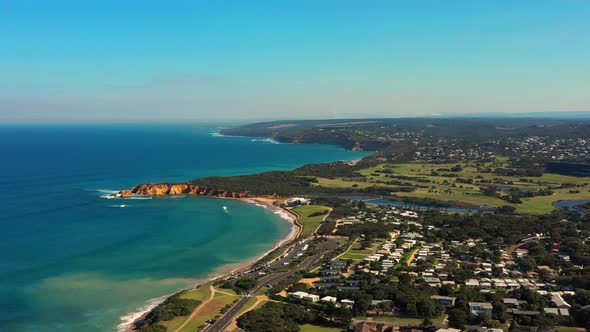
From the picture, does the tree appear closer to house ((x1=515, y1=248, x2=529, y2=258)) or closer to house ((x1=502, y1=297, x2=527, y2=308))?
house ((x1=502, y1=297, x2=527, y2=308))

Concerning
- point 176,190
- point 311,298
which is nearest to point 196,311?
point 311,298

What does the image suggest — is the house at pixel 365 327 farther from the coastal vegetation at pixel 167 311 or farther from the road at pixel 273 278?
the coastal vegetation at pixel 167 311

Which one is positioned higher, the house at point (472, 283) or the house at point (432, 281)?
the house at point (432, 281)

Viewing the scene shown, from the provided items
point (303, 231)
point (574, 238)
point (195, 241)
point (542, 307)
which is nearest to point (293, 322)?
point (542, 307)

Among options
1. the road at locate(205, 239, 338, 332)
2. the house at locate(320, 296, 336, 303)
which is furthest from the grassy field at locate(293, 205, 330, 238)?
the house at locate(320, 296, 336, 303)

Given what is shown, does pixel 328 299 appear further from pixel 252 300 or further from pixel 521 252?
pixel 521 252

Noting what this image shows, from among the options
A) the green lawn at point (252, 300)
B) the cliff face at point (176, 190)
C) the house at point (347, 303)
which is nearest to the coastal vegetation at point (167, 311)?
the green lawn at point (252, 300)
